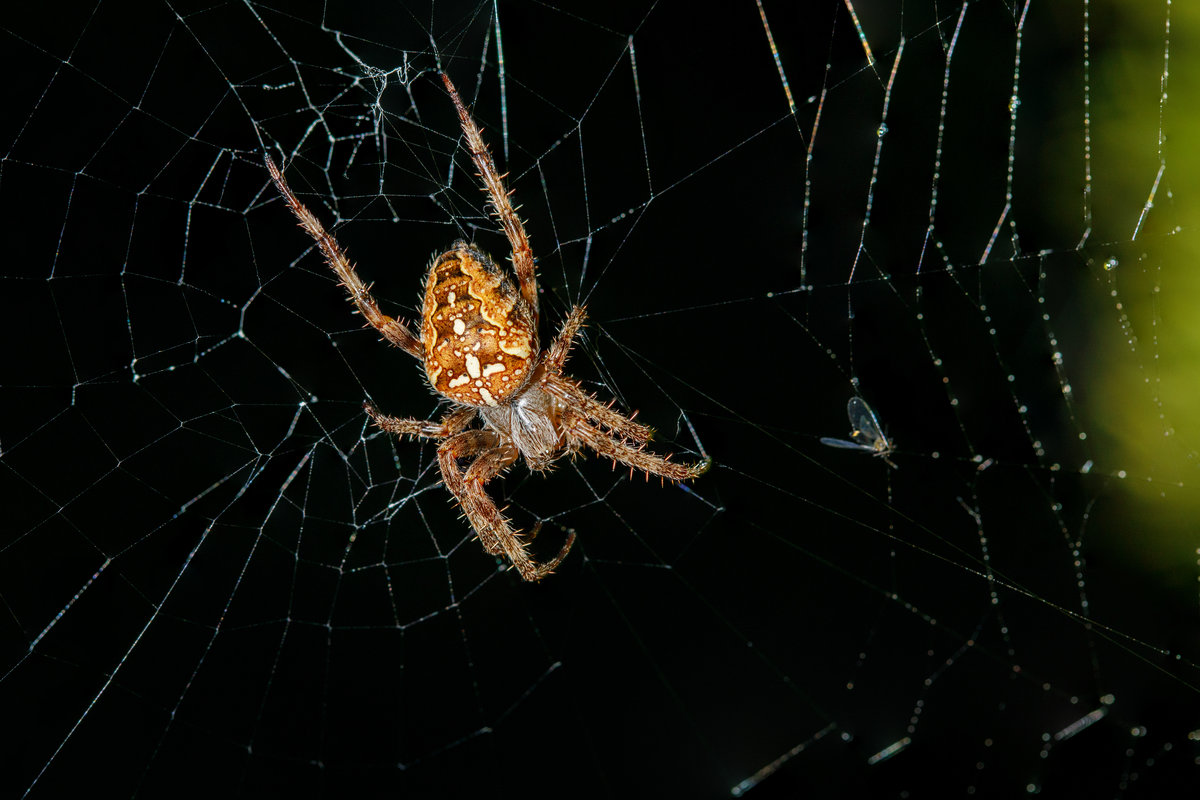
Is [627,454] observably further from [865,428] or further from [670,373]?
[865,428]

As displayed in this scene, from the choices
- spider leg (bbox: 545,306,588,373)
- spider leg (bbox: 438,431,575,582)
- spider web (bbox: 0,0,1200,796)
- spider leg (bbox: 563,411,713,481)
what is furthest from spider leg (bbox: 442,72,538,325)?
spider leg (bbox: 438,431,575,582)

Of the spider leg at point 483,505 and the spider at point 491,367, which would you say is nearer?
the spider at point 491,367

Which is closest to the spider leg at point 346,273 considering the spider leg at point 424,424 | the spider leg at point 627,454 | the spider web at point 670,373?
the spider leg at point 424,424

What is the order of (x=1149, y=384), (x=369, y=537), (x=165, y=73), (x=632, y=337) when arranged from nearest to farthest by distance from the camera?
(x=1149, y=384), (x=165, y=73), (x=632, y=337), (x=369, y=537)

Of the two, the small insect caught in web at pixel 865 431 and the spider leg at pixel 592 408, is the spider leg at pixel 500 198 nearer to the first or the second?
the spider leg at pixel 592 408

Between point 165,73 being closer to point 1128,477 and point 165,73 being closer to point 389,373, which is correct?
point 389,373

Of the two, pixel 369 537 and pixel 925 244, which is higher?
pixel 925 244

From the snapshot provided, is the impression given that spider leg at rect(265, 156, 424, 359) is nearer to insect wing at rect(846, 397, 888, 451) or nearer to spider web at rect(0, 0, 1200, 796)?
spider web at rect(0, 0, 1200, 796)

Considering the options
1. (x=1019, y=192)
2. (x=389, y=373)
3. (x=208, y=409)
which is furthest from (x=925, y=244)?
(x=208, y=409)
